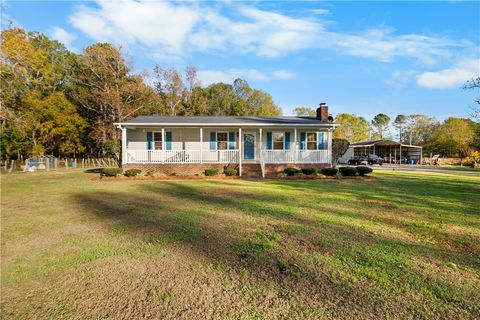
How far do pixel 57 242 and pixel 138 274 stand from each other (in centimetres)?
221

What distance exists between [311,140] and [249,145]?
430cm

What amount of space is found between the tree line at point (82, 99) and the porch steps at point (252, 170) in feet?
49.6

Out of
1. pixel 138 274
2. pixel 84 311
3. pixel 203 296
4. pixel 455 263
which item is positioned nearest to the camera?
pixel 84 311

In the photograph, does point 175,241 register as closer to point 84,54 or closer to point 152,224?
point 152,224

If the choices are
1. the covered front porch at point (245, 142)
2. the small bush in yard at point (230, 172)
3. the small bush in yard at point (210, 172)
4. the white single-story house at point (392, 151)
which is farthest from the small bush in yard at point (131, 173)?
the white single-story house at point (392, 151)

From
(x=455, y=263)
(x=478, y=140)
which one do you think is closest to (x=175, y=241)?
(x=455, y=263)

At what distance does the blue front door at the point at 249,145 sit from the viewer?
1867cm

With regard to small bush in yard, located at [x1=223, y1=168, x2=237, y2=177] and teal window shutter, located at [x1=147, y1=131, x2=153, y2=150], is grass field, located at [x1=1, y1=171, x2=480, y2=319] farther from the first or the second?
teal window shutter, located at [x1=147, y1=131, x2=153, y2=150]

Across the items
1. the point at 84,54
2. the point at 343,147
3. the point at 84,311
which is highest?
the point at 84,54

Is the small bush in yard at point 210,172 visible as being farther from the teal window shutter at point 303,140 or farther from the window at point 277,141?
the teal window shutter at point 303,140

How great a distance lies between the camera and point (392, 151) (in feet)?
140

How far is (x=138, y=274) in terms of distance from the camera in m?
3.47

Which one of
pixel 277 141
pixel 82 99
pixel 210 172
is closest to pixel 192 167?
pixel 210 172

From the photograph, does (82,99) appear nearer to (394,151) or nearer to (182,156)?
(182,156)
